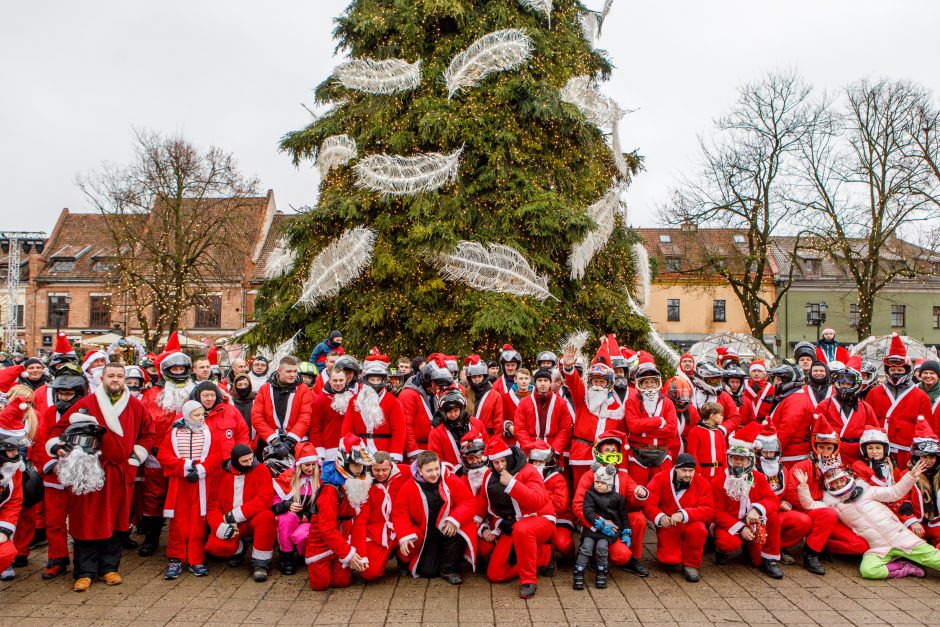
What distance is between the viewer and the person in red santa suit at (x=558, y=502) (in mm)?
5789

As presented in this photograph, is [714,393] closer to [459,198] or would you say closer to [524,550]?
[524,550]

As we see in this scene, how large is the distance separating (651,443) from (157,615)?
420cm

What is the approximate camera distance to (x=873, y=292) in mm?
24359

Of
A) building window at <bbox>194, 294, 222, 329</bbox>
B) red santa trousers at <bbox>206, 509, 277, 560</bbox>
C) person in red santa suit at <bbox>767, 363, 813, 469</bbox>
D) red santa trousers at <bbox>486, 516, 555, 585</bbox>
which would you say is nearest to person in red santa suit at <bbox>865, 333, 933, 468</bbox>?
person in red santa suit at <bbox>767, 363, 813, 469</bbox>

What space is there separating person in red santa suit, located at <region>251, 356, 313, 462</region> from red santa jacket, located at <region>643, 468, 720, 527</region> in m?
3.21

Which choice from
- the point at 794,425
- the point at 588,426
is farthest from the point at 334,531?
the point at 794,425

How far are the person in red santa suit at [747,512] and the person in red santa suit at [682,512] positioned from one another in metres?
0.17

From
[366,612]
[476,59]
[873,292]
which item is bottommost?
[366,612]

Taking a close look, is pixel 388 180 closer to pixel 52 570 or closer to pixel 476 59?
pixel 476 59

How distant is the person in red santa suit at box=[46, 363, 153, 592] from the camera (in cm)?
514

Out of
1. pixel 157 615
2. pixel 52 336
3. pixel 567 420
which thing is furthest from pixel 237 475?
pixel 52 336

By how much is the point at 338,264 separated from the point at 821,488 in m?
7.42

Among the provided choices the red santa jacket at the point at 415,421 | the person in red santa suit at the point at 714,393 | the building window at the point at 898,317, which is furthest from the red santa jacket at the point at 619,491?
the building window at the point at 898,317

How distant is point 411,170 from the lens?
10602 millimetres
